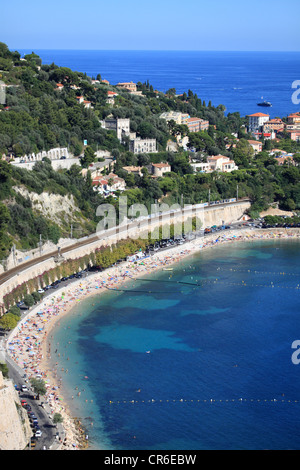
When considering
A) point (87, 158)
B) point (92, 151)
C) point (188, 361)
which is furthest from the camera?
point (92, 151)

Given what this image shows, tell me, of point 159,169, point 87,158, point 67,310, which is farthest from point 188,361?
point 159,169

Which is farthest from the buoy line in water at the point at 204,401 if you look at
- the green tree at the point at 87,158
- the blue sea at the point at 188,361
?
the green tree at the point at 87,158

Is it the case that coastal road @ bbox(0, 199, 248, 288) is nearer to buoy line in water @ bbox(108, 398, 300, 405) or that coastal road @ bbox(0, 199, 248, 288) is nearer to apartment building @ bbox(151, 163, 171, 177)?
apartment building @ bbox(151, 163, 171, 177)

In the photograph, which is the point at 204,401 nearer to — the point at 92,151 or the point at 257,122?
the point at 92,151

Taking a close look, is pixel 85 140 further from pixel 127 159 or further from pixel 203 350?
pixel 203 350

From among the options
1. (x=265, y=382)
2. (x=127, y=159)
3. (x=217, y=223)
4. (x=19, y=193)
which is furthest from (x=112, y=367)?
(x=127, y=159)

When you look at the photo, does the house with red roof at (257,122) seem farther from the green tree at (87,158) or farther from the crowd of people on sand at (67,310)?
the green tree at (87,158)
